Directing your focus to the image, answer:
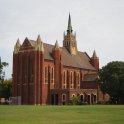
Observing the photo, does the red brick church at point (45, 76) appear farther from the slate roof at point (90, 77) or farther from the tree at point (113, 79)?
the tree at point (113, 79)

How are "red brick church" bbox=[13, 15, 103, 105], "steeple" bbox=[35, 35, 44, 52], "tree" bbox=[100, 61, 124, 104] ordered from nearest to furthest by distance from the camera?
1. "tree" bbox=[100, 61, 124, 104]
2. "red brick church" bbox=[13, 15, 103, 105]
3. "steeple" bbox=[35, 35, 44, 52]

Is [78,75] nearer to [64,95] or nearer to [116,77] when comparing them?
[64,95]

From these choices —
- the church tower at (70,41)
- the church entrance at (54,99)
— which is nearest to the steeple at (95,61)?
the church tower at (70,41)

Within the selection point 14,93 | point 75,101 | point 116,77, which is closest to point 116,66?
point 116,77

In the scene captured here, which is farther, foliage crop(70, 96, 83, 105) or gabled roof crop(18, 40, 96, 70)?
gabled roof crop(18, 40, 96, 70)

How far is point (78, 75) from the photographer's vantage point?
122 metres

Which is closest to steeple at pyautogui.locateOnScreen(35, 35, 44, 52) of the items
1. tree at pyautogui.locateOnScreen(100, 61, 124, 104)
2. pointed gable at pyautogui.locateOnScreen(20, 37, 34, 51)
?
pointed gable at pyautogui.locateOnScreen(20, 37, 34, 51)

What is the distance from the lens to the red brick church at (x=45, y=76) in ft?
334

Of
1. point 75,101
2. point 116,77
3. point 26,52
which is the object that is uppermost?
point 26,52

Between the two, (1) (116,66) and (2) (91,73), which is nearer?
(1) (116,66)

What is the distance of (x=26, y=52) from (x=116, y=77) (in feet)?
91.5

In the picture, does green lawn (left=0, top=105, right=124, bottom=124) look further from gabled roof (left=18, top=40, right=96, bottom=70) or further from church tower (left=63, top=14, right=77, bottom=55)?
church tower (left=63, top=14, right=77, bottom=55)

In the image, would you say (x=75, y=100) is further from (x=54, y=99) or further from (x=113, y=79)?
(x=113, y=79)

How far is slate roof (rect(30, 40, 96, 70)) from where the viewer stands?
4345 inches
